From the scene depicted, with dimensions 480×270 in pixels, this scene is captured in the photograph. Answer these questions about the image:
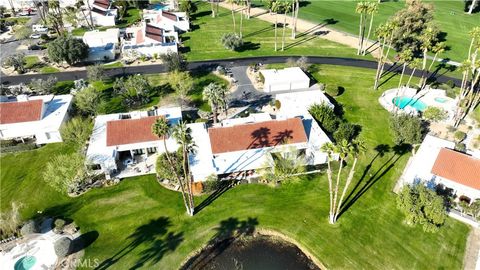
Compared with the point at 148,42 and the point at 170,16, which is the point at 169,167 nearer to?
the point at 148,42

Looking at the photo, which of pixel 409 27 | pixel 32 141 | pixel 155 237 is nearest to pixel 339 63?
pixel 409 27

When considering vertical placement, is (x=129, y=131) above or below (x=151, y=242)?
above

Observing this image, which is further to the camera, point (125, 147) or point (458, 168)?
point (125, 147)

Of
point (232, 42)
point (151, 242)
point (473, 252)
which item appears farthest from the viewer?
point (232, 42)

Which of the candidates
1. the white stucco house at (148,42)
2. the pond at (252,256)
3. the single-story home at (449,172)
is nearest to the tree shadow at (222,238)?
the pond at (252,256)

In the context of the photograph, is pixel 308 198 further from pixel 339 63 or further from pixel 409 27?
pixel 409 27

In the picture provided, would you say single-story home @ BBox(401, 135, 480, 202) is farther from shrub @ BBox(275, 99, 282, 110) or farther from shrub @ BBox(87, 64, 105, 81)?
shrub @ BBox(87, 64, 105, 81)

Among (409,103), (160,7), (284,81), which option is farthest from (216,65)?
(160,7)
